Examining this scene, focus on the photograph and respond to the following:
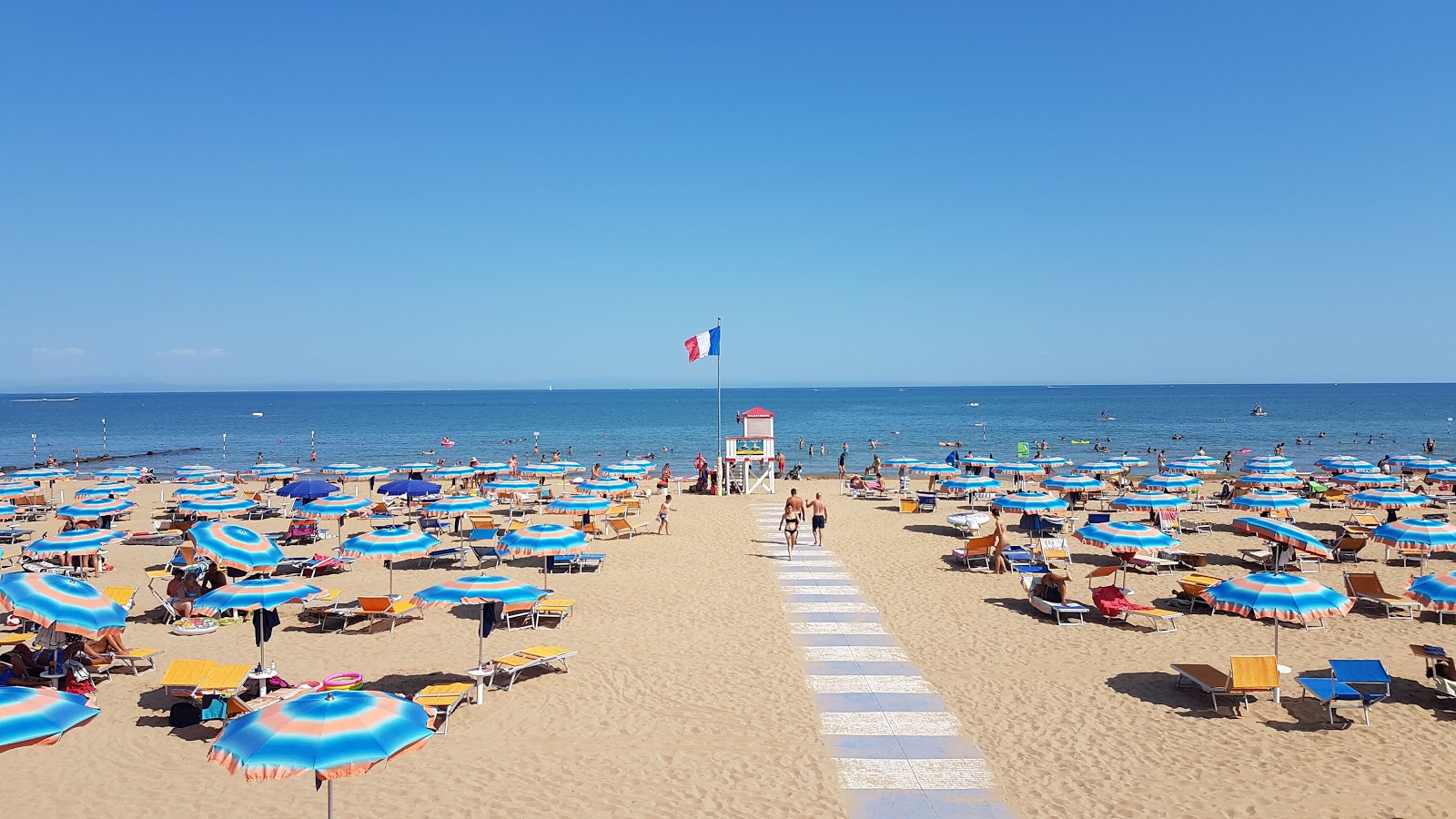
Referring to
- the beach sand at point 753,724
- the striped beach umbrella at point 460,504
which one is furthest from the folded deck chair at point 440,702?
the striped beach umbrella at point 460,504

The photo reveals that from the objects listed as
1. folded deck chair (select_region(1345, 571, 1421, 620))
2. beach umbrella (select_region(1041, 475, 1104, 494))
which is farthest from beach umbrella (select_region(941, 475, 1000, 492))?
folded deck chair (select_region(1345, 571, 1421, 620))

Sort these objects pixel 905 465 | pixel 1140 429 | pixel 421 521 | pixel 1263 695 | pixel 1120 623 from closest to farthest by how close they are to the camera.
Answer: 1. pixel 1263 695
2. pixel 1120 623
3. pixel 421 521
4. pixel 905 465
5. pixel 1140 429

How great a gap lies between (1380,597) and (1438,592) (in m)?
3.08

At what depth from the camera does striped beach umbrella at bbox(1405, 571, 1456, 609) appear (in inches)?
421

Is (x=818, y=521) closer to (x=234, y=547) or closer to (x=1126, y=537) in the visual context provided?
(x=1126, y=537)

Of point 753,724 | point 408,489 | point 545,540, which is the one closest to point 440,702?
point 753,724

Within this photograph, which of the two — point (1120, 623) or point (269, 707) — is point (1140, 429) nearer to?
point (1120, 623)

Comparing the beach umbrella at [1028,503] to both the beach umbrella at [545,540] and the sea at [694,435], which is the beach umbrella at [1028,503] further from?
the sea at [694,435]

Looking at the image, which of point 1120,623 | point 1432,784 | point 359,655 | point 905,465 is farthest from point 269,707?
point 905,465

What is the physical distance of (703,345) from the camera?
106 feet

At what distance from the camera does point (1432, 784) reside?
25.0ft

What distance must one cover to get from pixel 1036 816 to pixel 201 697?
28.6 feet

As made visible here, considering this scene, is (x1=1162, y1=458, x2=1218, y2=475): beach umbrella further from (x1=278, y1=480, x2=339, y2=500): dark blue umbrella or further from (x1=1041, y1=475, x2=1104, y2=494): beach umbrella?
(x1=278, y1=480, x2=339, y2=500): dark blue umbrella

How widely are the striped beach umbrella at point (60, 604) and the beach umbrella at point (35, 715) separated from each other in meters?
2.45
